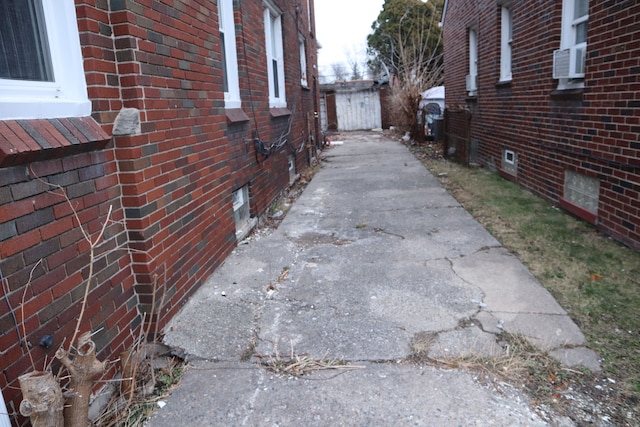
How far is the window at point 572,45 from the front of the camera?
5.36 meters

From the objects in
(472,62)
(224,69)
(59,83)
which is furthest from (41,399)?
(472,62)

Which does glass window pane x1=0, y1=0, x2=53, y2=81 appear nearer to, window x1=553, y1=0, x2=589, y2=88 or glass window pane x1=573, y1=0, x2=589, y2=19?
window x1=553, y1=0, x2=589, y2=88

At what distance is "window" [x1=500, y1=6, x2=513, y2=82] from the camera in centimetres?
828

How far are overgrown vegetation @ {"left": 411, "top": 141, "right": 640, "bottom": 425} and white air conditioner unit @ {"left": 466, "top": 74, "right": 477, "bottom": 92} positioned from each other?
4.30 meters

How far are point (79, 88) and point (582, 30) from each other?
227 inches

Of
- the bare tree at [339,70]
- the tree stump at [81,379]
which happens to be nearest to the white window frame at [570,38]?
the tree stump at [81,379]

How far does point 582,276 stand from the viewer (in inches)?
147

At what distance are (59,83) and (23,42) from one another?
23 cm

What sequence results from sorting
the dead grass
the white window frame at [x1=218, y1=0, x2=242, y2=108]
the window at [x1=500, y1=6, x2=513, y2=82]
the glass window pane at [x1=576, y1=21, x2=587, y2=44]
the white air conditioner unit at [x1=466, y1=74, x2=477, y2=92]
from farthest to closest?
the white air conditioner unit at [x1=466, y1=74, x2=477, y2=92]
the window at [x1=500, y1=6, x2=513, y2=82]
the glass window pane at [x1=576, y1=21, x2=587, y2=44]
the white window frame at [x1=218, y1=0, x2=242, y2=108]
the dead grass

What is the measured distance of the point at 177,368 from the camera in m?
2.65

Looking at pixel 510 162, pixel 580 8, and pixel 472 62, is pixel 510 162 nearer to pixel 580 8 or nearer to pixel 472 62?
pixel 580 8

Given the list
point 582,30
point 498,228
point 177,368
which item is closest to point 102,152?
point 177,368

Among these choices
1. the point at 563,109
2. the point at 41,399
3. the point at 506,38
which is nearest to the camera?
the point at 41,399

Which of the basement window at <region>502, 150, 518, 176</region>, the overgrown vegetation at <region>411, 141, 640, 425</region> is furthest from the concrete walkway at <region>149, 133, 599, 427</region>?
the basement window at <region>502, 150, 518, 176</region>
